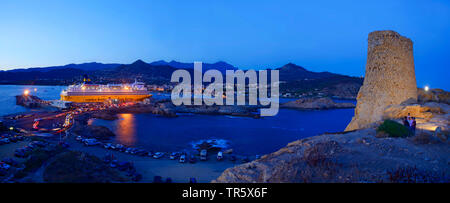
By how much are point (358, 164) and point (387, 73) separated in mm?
4775

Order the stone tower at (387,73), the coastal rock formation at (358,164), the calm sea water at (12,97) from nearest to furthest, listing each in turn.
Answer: the coastal rock formation at (358,164), the stone tower at (387,73), the calm sea water at (12,97)

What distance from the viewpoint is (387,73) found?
763 centimetres

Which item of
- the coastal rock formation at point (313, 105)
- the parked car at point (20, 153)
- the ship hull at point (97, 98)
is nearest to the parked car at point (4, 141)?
the parked car at point (20, 153)

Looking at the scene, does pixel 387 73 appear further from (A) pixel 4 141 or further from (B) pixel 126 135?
(B) pixel 126 135

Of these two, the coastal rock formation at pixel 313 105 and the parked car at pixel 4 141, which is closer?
the parked car at pixel 4 141

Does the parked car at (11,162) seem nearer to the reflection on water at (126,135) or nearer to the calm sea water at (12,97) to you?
the reflection on water at (126,135)

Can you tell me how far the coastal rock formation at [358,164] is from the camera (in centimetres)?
368

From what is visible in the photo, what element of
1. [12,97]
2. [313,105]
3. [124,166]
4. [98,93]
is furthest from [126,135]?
[12,97]

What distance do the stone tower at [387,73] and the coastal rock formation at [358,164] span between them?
292cm

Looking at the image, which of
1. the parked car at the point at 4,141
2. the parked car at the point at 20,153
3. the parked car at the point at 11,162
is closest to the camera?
the parked car at the point at 11,162

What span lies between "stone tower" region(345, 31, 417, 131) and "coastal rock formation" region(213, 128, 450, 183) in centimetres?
292

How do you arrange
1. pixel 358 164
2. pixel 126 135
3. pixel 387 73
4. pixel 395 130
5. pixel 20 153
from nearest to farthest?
pixel 358 164 → pixel 395 130 → pixel 387 73 → pixel 20 153 → pixel 126 135

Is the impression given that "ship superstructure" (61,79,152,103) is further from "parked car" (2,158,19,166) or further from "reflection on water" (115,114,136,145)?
"parked car" (2,158,19,166)
